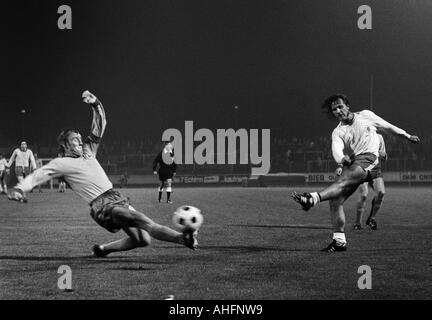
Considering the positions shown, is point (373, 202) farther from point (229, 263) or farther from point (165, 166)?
point (165, 166)

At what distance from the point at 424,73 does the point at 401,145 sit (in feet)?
20.2

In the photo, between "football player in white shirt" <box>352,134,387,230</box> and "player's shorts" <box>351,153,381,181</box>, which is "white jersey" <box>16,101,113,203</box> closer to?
"player's shorts" <box>351,153,381,181</box>

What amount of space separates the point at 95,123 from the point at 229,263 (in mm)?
2586

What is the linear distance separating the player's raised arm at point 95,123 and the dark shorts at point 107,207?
76cm

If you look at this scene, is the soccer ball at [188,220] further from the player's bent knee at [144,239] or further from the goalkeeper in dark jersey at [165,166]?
the goalkeeper in dark jersey at [165,166]

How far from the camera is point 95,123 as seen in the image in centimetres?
844

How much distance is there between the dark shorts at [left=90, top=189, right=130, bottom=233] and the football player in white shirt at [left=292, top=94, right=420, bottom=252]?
124 inches

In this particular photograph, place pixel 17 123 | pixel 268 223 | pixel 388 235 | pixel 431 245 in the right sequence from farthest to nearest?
1. pixel 17 123
2. pixel 268 223
3. pixel 388 235
4. pixel 431 245

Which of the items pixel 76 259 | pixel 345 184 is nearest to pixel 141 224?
pixel 76 259

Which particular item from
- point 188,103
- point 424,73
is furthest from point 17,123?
point 424,73

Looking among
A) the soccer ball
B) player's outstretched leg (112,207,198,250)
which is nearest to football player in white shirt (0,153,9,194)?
player's outstretched leg (112,207,198,250)

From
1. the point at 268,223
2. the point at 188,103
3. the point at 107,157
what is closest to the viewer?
the point at 268,223

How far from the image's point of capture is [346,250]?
9391 millimetres
